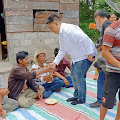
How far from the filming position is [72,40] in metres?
2.68

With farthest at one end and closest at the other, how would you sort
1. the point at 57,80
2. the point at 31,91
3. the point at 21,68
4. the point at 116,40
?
the point at 57,80 < the point at 31,91 < the point at 21,68 < the point at 116,40

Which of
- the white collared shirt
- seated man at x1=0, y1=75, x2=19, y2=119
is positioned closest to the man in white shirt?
the white collared shirt

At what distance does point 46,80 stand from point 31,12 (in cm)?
321

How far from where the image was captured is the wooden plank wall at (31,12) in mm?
5621

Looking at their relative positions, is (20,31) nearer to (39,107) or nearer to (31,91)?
(31,91)

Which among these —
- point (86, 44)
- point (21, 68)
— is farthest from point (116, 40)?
point (21, 68)

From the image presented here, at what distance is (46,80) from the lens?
349 cm

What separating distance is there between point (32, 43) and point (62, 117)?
3896 millimetres

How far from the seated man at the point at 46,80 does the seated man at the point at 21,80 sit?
38cm

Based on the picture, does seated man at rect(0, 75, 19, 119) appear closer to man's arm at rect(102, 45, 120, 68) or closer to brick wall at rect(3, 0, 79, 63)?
man's arm at rect(102, 45, 120, 68)

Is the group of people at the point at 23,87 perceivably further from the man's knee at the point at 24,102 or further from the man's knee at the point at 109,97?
the man's knee at the point at 109,97

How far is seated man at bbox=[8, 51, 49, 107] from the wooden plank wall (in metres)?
3.11

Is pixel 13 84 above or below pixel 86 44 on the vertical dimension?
below

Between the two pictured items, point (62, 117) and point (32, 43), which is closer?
point (62, 117)
